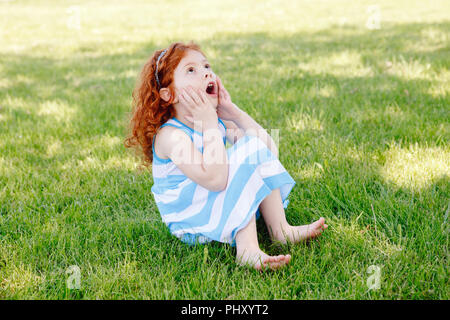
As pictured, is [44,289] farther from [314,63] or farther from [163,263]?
[314,63]

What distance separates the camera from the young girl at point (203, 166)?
6.36 feet

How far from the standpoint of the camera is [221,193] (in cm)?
198

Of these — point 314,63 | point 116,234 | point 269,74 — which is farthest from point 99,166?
point 314,63

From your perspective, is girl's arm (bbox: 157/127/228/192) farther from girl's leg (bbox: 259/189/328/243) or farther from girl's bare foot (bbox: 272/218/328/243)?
girl's bare foot (bbox: 272/218/328/243)

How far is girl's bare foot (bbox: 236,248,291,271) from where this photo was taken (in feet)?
6.13

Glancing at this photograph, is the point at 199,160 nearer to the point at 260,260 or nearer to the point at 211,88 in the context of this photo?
the point at 211,88

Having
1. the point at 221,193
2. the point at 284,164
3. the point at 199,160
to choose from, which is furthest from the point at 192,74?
the point at 284,164

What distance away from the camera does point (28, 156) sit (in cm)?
329

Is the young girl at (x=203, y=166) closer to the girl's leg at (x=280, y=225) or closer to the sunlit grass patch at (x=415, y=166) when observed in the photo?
the girl's leg at (x=280, y=225)

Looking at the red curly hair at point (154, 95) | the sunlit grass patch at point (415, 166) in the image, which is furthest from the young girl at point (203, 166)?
the sunlit grass patch at point (415, 166)

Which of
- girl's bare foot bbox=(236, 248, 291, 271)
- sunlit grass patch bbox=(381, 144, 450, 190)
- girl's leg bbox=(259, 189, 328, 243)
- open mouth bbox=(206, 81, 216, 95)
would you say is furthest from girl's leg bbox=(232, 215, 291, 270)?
sunlit grass patch bbox=(381, 144, 450, 190)

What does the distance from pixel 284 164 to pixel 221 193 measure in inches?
40.6

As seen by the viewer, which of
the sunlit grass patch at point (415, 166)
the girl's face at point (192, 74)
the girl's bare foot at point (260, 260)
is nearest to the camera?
the girl's bare foot at point (260, 260)
